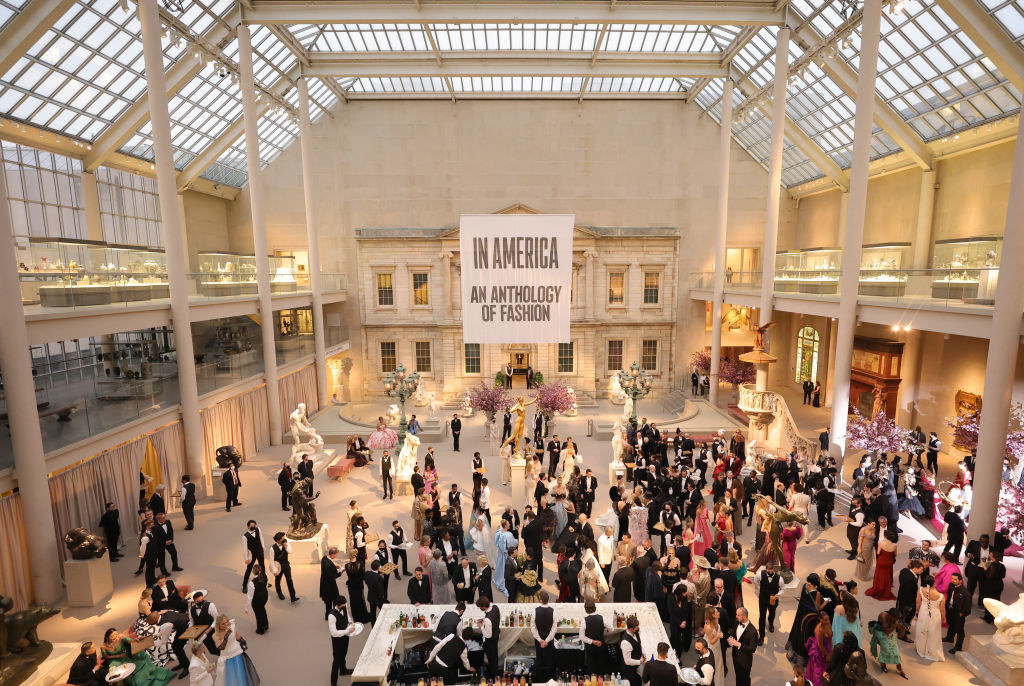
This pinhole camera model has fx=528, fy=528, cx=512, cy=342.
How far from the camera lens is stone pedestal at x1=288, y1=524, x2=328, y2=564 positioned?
461 inches

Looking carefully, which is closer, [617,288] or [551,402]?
[551,402]

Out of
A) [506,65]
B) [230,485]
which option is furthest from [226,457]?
[506,65]

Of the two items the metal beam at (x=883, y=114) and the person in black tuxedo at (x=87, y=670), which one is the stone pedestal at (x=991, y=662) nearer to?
the person in black tuxedo at (x=87, y=670)

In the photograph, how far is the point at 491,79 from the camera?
27797 millimetres

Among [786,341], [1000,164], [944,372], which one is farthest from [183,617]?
[786,341]

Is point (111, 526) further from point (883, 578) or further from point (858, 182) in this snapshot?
point (858, 182)

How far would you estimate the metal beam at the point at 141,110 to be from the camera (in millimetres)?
18805

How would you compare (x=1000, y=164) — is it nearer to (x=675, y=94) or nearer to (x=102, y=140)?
(x=675, y=94)

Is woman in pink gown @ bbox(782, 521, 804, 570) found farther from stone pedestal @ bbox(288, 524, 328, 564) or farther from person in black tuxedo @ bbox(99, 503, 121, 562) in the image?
person in black tuxedo @ bbox(99, 503, 121, 562)

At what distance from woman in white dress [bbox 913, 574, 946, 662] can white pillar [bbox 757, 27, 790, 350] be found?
12192 millimetres

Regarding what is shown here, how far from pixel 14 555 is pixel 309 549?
5332 millimetres

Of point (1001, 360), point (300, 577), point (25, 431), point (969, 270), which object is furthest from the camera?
point (969, 270)

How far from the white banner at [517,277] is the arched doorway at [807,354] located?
695 inches

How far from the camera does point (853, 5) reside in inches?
659
